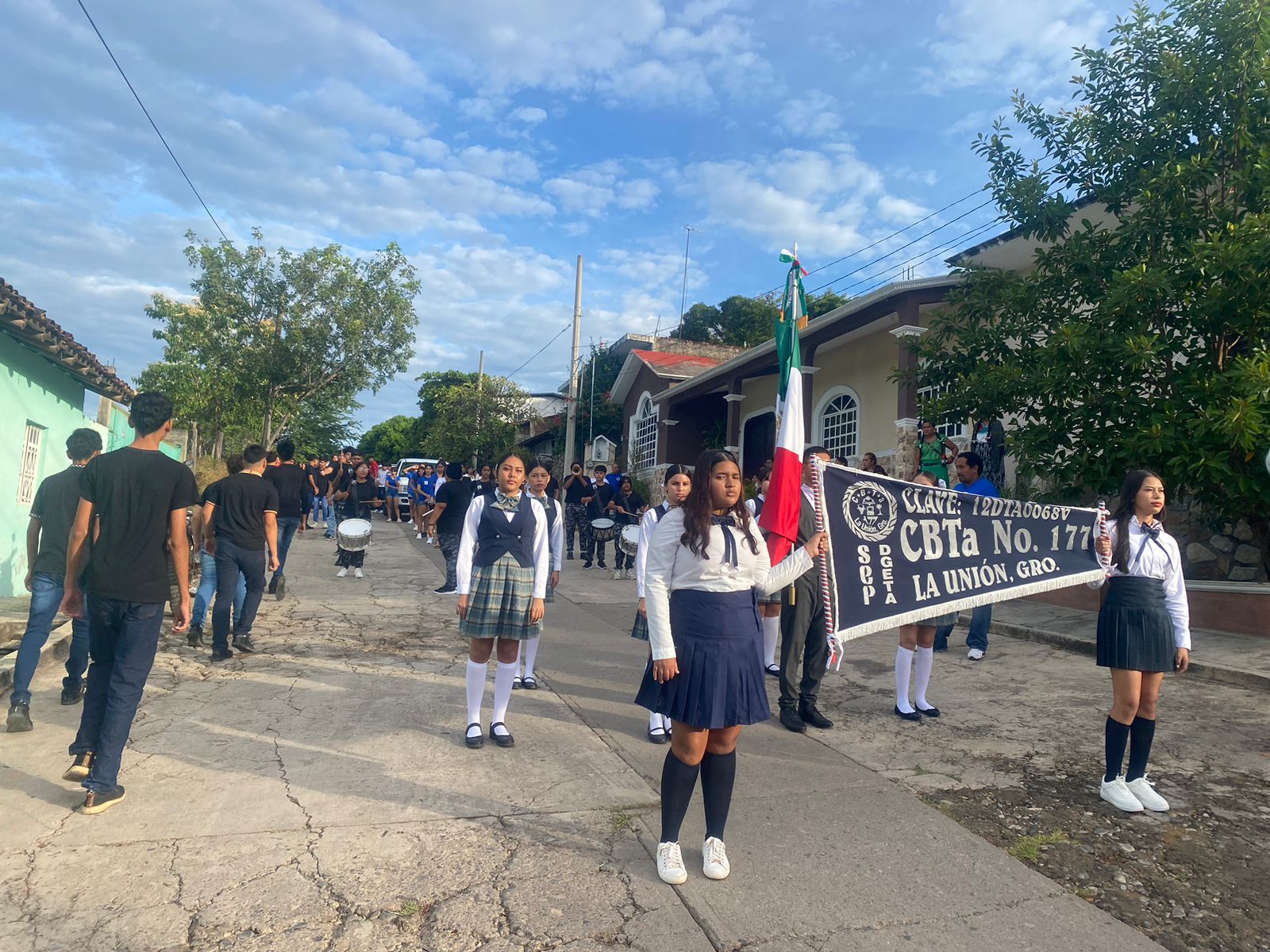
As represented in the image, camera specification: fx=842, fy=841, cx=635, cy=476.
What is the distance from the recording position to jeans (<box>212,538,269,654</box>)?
23.2 feet

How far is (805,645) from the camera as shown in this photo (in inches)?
230

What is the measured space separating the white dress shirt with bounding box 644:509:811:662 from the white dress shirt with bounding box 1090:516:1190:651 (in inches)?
86.5

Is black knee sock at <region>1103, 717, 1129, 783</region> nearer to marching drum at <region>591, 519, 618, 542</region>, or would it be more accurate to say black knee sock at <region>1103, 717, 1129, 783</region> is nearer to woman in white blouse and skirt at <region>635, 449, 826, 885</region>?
woman in white blouse and skirt at <region>635, 449, 826, 885</region>

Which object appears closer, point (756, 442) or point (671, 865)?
point (671, 865)

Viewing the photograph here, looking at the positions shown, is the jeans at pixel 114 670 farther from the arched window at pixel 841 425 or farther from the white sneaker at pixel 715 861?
the arched window at pixel 841 425

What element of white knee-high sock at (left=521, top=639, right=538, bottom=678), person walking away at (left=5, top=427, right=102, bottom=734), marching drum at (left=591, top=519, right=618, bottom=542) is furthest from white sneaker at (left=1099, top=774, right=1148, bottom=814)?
marching drum at (left=591, top=519, right=618, bottom=542)

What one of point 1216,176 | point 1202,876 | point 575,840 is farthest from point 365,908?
point 1216,176

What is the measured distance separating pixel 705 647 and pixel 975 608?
5298 mm

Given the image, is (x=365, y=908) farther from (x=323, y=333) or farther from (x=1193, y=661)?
(x=323, y=333)

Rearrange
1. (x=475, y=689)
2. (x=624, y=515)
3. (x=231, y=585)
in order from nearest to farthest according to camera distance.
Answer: (x=475, y=689), (x=231, y=585), (x=624, y=515)

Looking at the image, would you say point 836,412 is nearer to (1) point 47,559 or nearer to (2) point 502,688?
(2) point 502,688

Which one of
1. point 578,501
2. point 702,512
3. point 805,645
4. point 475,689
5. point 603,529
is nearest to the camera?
point 702,512

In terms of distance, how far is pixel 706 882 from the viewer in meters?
3.36

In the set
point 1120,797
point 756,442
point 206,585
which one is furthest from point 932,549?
point 756,442
